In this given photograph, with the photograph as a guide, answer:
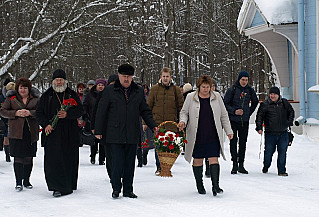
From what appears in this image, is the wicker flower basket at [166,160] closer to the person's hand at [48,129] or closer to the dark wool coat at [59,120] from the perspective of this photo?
the dark wool coat at [59,120]

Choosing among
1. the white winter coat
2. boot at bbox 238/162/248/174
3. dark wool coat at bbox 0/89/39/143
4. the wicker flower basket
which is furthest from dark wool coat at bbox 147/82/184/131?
dark wool coat at bbox 0/89/39/143

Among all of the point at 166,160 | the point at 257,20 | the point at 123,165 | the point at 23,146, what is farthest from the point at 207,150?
the point at 257,20

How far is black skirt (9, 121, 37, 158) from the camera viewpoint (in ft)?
26.6

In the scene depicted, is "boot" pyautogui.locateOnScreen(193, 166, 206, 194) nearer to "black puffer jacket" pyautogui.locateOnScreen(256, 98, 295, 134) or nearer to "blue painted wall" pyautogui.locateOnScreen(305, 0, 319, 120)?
"black puffer jacket" pyautogui.locateOnScreen(256, 98, 295, 134)

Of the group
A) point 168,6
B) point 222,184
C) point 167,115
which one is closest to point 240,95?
point 167,115

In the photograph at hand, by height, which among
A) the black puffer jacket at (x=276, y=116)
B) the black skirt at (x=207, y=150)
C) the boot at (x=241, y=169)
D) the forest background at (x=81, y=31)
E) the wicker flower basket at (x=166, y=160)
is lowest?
the boot at (x=241, y=169)

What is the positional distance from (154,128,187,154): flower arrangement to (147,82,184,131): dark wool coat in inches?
19.8

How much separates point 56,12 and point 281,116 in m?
17.0

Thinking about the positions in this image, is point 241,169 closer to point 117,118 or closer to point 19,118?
point 117,118

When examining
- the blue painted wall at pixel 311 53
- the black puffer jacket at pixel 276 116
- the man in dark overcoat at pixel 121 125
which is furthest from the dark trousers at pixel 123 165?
the blue painted wall at pixel 311 53

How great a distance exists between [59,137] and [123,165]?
104 cm

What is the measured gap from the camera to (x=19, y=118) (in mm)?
8242

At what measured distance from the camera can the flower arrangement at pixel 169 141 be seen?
348 inches

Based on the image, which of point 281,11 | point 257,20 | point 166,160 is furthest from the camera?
point 257,20
